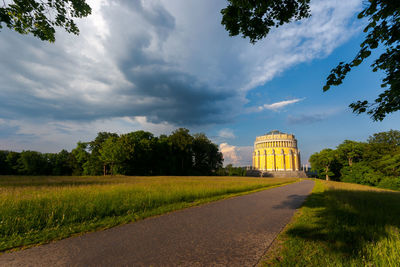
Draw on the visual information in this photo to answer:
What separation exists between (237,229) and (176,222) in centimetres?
216

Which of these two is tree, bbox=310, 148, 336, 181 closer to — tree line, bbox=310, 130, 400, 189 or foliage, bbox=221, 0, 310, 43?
tree line, bbox=310, 130, 400, 189

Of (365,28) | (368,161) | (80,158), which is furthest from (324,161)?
(80,158)

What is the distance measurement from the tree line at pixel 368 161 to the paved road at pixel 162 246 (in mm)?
50143

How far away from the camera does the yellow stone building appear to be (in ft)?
345

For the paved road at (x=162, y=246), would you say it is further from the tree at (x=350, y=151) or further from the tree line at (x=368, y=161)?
the tree at (x=350, y=151)

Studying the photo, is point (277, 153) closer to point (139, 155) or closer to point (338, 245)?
point (139, 155)

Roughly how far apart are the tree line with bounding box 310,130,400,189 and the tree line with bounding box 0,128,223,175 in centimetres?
4633

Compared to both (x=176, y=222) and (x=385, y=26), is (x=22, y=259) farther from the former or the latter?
(x=385, y=26)

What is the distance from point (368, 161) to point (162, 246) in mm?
65795

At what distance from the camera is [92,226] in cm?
512

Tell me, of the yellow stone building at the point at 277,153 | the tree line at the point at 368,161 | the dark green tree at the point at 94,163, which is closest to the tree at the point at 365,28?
the tree line at the point at 368,161

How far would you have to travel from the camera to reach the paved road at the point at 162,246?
3213 millimetres

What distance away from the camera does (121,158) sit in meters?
42.7

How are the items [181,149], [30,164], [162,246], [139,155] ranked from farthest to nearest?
[181,149], [30,164], [139,155], [162,246]
